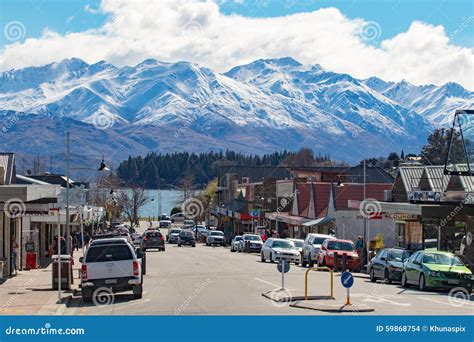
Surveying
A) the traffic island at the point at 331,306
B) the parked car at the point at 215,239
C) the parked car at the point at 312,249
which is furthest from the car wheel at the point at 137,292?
the parked car at the point at 215,239

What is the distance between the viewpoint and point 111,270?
26656mm

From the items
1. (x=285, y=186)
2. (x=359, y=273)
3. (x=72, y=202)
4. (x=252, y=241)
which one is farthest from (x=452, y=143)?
(x=285, y=186)

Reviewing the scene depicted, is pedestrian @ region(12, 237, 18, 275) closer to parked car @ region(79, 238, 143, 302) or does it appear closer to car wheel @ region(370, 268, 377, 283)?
parked car @ region(79, 238, 143, 302)

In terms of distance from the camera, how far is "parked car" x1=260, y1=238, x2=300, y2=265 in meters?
49.4

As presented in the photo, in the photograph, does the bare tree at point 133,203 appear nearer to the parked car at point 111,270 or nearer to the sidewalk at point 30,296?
the sidewalk at point 30,296

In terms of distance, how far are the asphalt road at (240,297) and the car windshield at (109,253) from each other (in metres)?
1.27

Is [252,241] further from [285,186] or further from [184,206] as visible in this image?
[184,206]

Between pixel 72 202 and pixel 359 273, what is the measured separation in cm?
1444

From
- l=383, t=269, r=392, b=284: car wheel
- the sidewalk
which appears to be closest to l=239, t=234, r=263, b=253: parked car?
the sidewalk

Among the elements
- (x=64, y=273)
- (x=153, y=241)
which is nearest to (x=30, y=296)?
(x=64, y=273)

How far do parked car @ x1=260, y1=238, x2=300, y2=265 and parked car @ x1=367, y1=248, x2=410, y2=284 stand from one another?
13.3m

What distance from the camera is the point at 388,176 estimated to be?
10188 centimetres

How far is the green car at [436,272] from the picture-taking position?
29766mm

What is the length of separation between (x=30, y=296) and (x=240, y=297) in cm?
652
